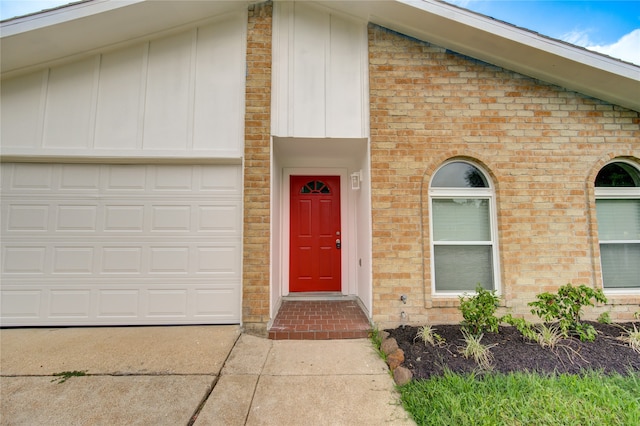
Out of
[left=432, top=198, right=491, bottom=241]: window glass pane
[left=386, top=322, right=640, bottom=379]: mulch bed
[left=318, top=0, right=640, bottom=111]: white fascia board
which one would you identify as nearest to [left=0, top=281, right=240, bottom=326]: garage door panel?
[left=386, top=322, right=640, bottom=379]: mulch bed

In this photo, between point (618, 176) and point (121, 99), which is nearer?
point (121, 99)

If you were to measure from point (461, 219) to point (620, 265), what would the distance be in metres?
2.50

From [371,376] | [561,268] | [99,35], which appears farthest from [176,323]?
[561,268]

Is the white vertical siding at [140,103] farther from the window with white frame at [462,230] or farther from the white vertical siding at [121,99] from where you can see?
the window with white frame at [462,230]

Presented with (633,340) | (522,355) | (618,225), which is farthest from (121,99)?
(618,225)

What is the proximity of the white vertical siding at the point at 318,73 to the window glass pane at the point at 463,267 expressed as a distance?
7.20 feet

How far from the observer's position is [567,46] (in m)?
3.40

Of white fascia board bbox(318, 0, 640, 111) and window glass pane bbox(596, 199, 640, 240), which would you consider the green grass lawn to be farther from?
white fascia board bbox(318, 0, 640, 111)

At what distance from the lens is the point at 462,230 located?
3.87m

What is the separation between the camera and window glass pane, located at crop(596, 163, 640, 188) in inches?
155

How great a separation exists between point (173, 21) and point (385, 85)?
126 inches

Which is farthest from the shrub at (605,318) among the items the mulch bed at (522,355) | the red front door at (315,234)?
the red front door at (315,234)

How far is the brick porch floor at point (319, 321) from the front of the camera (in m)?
3.38

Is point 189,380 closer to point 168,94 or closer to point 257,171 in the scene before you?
point 257,171
